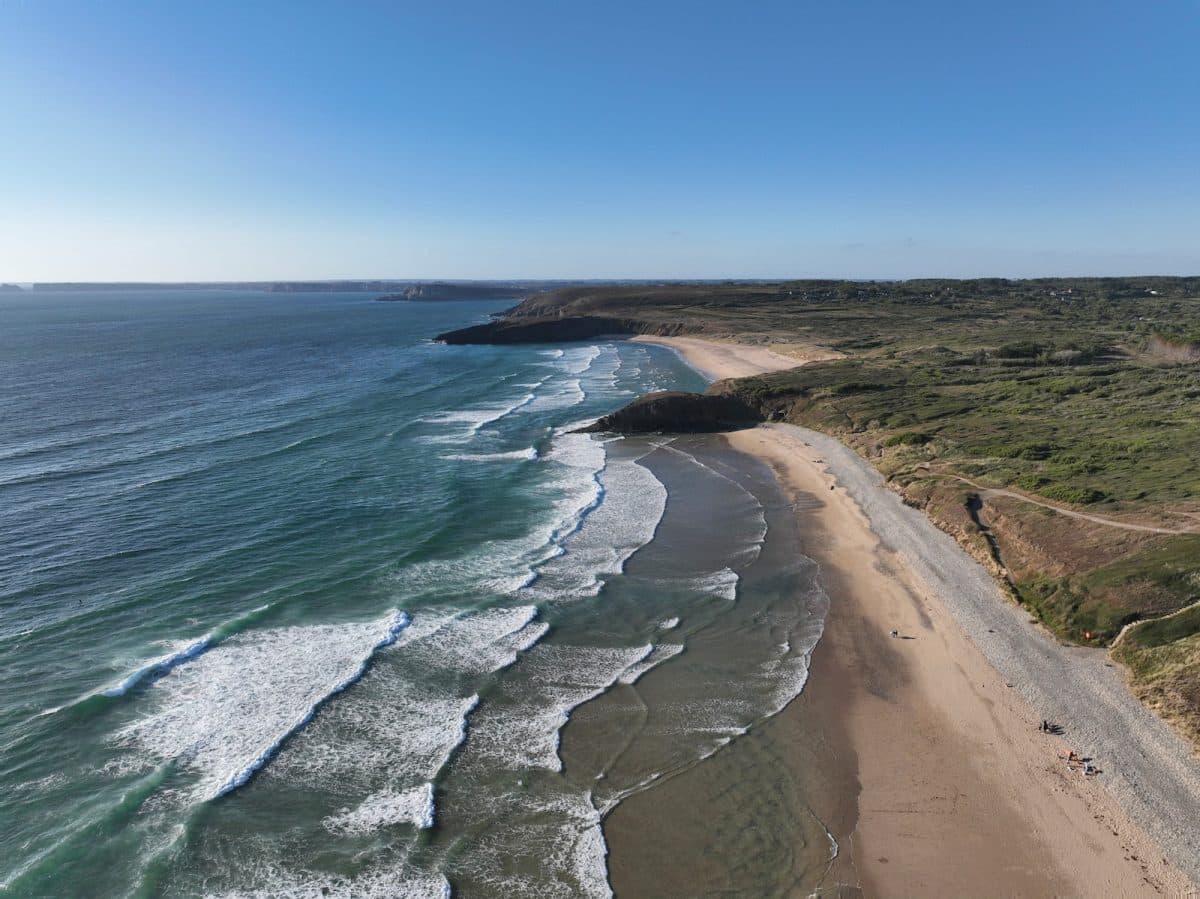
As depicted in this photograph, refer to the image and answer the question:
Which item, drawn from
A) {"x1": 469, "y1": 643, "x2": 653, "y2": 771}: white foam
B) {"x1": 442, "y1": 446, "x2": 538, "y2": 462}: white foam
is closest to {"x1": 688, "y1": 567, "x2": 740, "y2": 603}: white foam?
{"x1": 469, "y1": 643, "x2": 653, "y2": 771}: white foam

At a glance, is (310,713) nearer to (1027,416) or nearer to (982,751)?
(982,751)

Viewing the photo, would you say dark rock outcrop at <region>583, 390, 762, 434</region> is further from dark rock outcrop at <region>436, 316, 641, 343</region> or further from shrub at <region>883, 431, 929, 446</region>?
dark rock outcrop at <region>436, 316, 641, 343</region>

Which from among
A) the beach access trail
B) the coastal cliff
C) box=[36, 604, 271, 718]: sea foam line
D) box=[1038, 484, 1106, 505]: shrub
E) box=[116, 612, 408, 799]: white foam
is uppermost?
the coastal cliff

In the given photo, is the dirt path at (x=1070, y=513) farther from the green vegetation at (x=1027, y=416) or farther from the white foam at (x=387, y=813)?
the white foam at (x=387, y=813)

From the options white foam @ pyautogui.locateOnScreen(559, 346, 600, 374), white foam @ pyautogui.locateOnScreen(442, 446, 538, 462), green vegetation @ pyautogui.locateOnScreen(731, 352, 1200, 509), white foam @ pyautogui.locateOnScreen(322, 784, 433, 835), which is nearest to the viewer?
white foam @ pyautogui.locateOnScreen(322, 784, 433, 835)

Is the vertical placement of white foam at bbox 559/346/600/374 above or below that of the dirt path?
below

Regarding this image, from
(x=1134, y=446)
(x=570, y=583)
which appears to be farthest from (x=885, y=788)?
(x=1134, y=446)

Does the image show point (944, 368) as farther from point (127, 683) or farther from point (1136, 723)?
point (127, 683)
